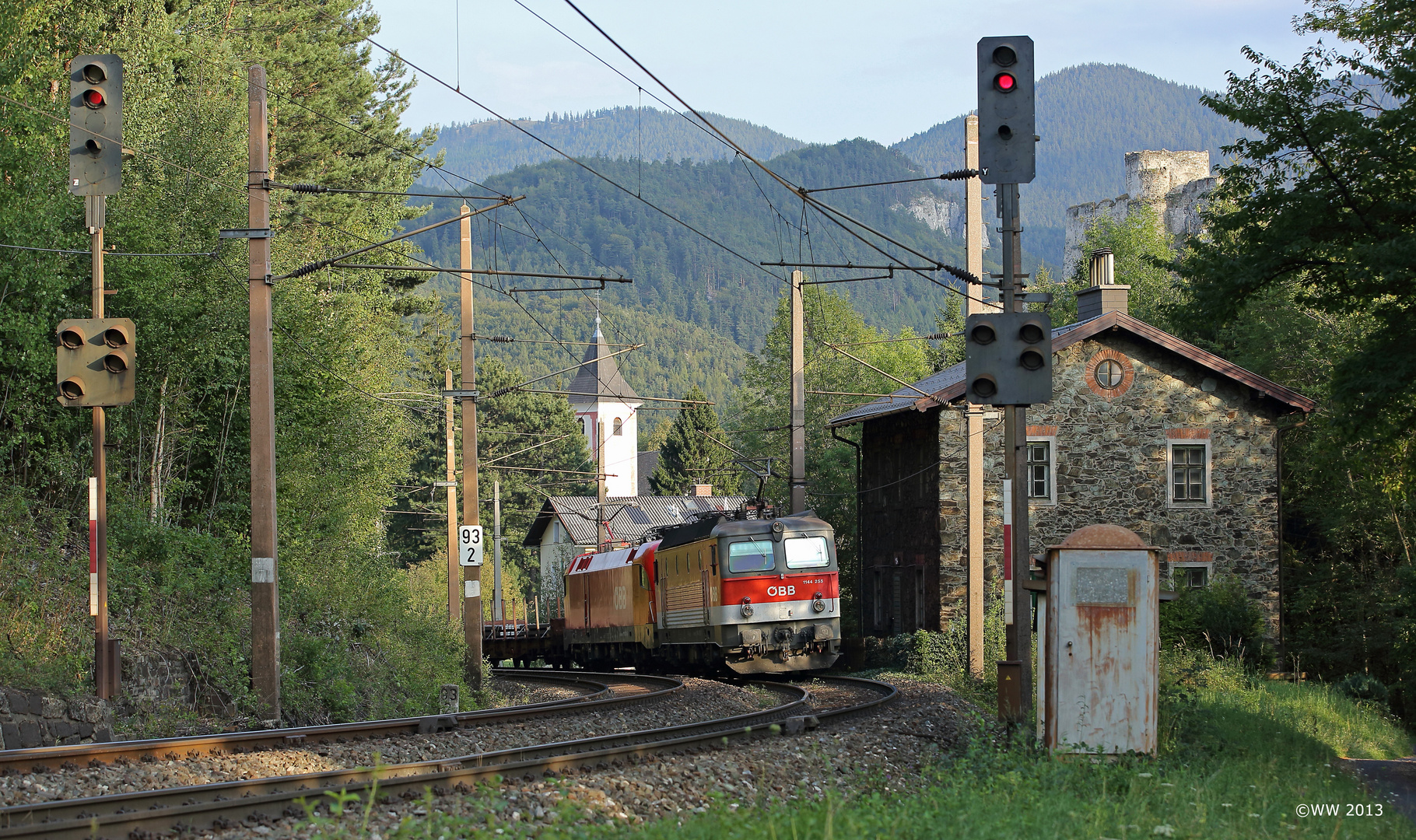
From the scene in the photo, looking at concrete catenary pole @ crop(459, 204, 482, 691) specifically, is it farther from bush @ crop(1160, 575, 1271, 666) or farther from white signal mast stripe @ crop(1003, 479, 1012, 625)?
bush @ crop(1160, 575, 1271, 666)

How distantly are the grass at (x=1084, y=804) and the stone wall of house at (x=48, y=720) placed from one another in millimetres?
6172

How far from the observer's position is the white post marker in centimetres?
2200

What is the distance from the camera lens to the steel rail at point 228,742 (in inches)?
384

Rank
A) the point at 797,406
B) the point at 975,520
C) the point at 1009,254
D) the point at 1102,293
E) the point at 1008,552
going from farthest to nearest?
the point at 1102,293 → the point at 797,406 → the point at 975,520 → the point at 1008,552 → the point at 1009,254

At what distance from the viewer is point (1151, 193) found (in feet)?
281

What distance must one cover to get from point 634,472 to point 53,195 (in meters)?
99.8

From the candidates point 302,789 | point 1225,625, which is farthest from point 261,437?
point 1225,625

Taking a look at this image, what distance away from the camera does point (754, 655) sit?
861 inches

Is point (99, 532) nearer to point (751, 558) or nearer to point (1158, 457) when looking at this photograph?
point (751, 558)

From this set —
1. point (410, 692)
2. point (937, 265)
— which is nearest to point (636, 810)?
point (937, 265)

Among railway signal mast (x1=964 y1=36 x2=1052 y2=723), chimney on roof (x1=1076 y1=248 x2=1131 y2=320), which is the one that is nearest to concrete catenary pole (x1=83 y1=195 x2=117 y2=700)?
railway signal mast (x1=964 y1=36 x2=1052 y2=723)

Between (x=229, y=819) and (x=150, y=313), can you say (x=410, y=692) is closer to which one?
(x=150, y=313)

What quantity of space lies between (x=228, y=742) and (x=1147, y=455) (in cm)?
2430

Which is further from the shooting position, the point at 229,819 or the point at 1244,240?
the point at 1244,240
